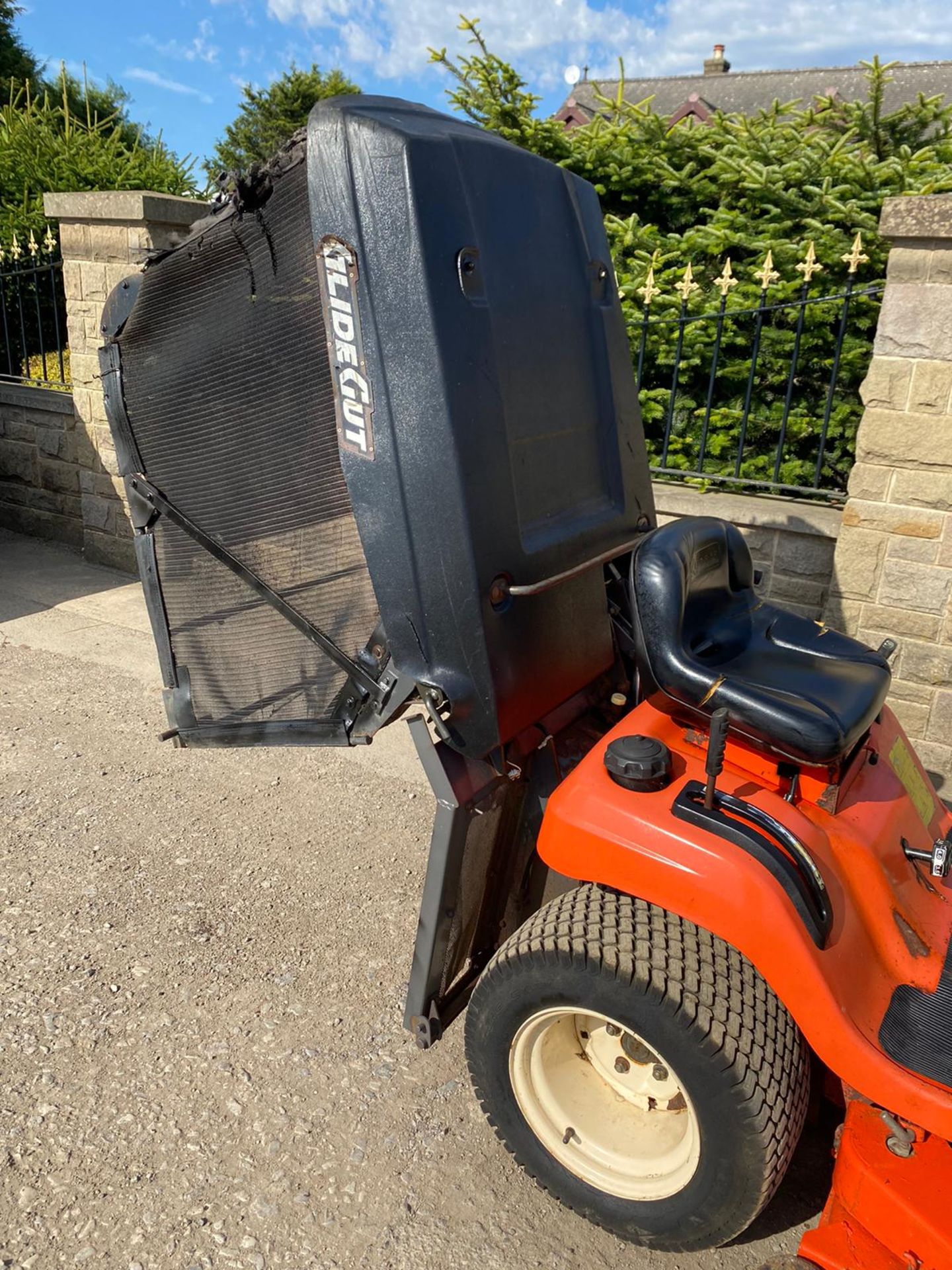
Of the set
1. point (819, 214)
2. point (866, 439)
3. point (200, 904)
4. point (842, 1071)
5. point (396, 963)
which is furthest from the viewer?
point (819, 214)

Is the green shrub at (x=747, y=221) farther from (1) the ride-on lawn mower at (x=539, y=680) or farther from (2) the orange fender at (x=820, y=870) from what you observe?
(2) the orange fender at (x=820, y=870)

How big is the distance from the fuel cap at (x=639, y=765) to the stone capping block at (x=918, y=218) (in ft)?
8.94

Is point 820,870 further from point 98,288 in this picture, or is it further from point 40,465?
point 40,465

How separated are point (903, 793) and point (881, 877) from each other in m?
0.34

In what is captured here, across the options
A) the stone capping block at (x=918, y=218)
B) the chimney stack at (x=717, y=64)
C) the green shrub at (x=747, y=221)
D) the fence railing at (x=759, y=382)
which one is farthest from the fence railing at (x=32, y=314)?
the chimney stack at (x=717, y=64)

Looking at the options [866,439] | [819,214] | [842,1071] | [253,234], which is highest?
[819,214]

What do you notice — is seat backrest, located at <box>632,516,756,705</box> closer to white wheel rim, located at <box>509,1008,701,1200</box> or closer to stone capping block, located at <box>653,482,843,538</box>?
white wheel rim, located at <box>509,1008,701,1200</box>

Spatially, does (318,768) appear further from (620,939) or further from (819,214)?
(819,214)

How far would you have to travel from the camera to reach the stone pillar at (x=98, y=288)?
5629mm

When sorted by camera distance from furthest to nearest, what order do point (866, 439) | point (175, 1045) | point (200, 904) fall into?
point (866, 439), point (200, 904), point (175, 1045)

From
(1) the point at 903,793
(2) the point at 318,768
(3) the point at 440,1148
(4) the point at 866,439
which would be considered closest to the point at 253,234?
(1) the point at 903,793

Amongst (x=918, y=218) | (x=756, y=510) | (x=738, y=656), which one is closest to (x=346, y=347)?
(x=738, y=656)

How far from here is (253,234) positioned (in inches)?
76.6

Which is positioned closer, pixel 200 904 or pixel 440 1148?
pixel 440 1148
